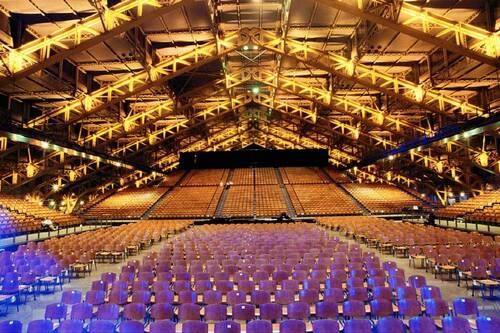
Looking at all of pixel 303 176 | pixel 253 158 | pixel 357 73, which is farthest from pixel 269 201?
pixel 357 73

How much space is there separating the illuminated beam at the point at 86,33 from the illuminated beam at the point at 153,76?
4.10m

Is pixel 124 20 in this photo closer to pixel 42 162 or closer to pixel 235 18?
pixel 235 18

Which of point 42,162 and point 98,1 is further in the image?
point 42,162

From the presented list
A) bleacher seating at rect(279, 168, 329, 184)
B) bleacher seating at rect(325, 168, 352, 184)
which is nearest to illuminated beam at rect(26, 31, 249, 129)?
bleacher seating at rect(279, 168, 329, 184)

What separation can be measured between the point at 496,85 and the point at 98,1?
2063cm

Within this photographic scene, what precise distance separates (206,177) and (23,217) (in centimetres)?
2134

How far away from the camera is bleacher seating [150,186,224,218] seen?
101 ft

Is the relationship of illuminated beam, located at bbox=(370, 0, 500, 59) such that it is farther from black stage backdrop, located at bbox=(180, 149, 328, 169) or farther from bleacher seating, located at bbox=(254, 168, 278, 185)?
black stage backdrop, located at bbox=(180, 149, 328, 169)

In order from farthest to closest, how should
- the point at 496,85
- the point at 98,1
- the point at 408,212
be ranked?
1. the point at 408,212
2. the point at 496,85
3. the point at 98,1

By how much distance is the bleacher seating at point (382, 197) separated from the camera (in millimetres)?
30844

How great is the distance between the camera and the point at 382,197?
3369 cm

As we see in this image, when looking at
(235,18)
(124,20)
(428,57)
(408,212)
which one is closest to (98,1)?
(124,20)

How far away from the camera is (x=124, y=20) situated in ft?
39.3

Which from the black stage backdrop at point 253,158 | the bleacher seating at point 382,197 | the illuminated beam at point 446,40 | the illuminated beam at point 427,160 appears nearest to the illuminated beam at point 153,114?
the illuminated beam at point 427,160
